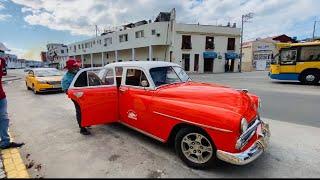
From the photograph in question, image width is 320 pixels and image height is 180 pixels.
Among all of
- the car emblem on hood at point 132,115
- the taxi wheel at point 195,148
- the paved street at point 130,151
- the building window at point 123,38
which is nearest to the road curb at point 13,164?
the paved street at point 130,151

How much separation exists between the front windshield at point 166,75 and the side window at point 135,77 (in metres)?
0.21

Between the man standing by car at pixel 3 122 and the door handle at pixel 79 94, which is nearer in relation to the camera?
the man standing by car at pixel 3 122

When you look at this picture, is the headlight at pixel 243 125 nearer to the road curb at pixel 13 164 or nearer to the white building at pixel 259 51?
the road curb at pixel 13 164

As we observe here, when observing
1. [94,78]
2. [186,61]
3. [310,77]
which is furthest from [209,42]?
[94,78]

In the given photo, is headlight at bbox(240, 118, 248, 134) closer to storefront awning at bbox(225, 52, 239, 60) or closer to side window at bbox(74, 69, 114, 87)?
side window at bbox(74, 69, 114, 87)

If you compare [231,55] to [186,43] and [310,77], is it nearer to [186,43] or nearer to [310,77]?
[186,43]

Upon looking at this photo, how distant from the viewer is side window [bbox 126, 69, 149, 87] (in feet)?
16.4

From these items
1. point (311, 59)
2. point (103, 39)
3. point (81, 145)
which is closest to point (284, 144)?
point (81, 145)

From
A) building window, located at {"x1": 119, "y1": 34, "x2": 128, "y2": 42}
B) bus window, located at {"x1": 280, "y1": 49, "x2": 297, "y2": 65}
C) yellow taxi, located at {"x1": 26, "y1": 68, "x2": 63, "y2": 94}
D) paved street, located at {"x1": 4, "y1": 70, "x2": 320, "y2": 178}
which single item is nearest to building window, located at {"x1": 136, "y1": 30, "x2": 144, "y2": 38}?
building window, located at {"x1": 119, "y1": 34, "x2": 128, "y2": 42}

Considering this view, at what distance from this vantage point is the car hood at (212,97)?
3.80m

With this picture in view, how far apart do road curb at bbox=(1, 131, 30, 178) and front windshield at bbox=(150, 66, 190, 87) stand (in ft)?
8.58

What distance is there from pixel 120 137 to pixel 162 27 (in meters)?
32.2

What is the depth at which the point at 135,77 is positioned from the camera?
518 cm

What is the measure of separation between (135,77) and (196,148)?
2072mm
